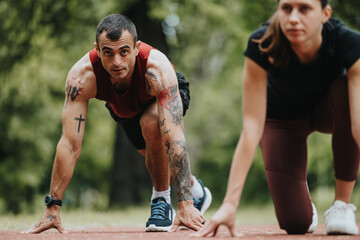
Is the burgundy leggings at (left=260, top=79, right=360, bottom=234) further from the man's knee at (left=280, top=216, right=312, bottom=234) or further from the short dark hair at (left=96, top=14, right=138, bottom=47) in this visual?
the short dark hair at (left=96, top=14, right=138, bottom=47)

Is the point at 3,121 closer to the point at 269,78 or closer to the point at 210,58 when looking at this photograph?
the point at 210,58

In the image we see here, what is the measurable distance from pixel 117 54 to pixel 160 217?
1427 mm

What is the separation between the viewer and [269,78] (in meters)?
3.71

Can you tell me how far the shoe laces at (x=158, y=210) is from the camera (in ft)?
14.8

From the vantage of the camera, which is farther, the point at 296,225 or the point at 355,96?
the point at 296,225

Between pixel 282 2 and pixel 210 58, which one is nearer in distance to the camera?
pixel 282 2

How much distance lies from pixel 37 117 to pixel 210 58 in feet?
24.8

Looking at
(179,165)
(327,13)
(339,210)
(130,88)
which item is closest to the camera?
(327,13)

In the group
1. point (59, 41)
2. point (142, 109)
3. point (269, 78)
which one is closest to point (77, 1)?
point (59, 41)

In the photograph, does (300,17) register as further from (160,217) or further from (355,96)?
(160,217)

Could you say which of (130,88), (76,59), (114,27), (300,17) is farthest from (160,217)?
(76,59)

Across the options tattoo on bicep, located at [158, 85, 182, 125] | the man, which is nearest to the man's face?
the man

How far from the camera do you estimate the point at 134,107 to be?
4.78m

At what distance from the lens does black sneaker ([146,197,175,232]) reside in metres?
4.39
